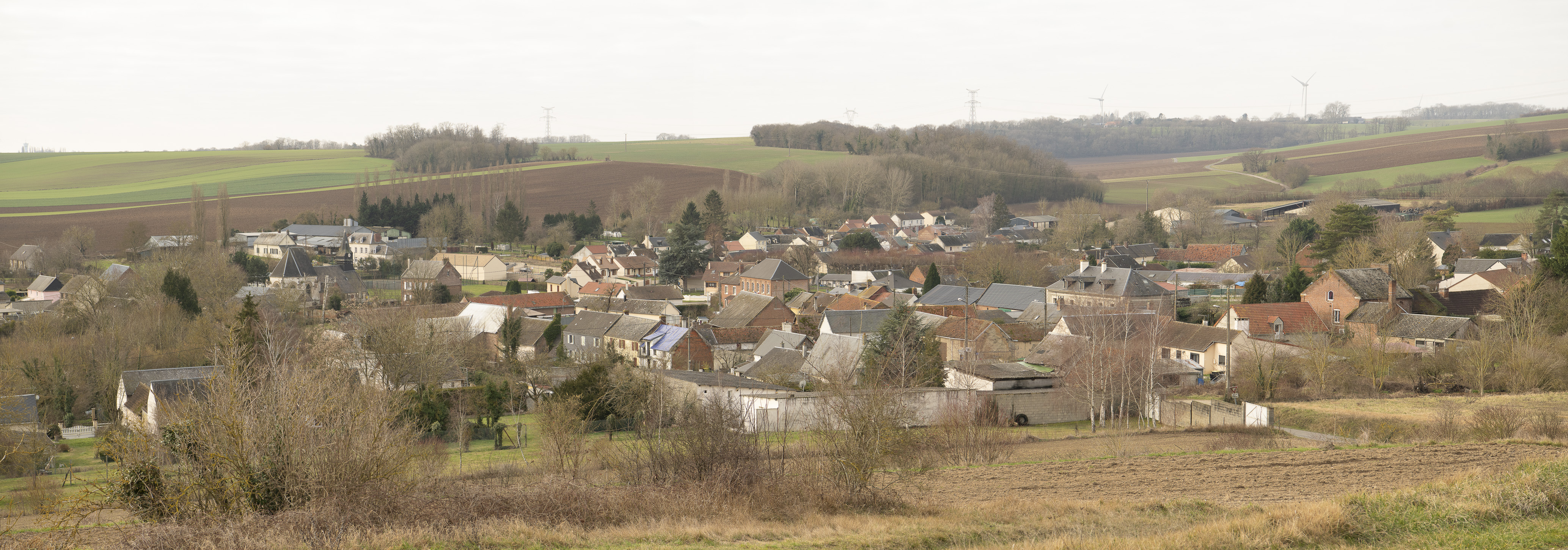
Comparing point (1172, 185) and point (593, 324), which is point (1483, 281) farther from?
point (1172, 185)

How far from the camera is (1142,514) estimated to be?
12164 mm

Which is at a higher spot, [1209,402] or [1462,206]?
[1462,206]

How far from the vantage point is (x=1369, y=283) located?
115ft

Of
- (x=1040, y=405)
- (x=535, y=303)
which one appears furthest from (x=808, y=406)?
(x=535, y=303)

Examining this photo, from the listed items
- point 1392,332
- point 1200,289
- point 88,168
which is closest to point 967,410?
point 1392,332

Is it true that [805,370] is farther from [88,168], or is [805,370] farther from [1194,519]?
[88,168]

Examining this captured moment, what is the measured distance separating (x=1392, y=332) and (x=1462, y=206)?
50.3m

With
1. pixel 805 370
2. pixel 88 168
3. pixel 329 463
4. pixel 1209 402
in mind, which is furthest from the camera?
pixel 88 168

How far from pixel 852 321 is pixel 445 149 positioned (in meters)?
87.6

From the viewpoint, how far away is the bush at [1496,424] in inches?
723

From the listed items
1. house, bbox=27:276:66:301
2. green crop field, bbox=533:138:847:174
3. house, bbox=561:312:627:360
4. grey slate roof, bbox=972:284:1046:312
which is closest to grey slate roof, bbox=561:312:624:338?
house, bbox=561:312:627:360

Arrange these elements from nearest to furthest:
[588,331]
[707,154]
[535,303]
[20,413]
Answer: [20,413] → [588,331] → [535,303] → [707,154]

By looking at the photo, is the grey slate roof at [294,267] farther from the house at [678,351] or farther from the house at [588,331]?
the house at [678,351]

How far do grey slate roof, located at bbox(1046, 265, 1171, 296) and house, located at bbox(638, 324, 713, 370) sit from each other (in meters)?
18.1
